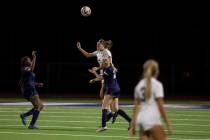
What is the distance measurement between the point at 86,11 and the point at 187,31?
2463 centimetres

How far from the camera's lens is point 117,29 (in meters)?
46.9

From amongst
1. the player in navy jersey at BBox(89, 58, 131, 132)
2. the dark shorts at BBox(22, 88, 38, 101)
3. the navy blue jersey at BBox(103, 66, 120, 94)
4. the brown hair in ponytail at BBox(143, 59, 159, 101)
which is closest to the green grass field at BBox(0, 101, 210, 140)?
the player in navy jersey at BBox(89, 58, 131, 132)

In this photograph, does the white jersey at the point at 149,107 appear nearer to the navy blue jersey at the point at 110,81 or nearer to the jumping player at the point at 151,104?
the jumping player at the point at 151,104

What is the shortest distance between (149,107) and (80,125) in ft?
30.2

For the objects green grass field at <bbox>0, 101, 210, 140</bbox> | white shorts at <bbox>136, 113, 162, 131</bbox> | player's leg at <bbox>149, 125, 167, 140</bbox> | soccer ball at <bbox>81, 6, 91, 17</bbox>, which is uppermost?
soccer ball at <bbox>81, 6, 91, 17</bbox>

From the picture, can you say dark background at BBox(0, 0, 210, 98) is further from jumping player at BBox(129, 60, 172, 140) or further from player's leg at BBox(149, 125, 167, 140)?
player's leg at BBox(149, 125, 167, 140)

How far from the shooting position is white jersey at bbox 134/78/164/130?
9078 millimetres

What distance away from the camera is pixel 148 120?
9.10 metres

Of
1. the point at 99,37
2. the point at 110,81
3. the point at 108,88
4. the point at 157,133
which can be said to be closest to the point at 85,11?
the point at 110,81

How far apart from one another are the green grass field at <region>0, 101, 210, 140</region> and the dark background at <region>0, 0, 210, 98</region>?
13528mm

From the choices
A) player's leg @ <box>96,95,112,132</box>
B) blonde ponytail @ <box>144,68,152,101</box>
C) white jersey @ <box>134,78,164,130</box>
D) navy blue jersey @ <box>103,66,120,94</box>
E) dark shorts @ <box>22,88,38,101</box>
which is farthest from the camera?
dark shorts @ <box>22,88,38,101</box>

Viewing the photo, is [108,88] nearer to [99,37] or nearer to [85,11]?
[85,11]

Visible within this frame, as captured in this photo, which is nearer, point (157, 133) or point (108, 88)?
point (157, 133)

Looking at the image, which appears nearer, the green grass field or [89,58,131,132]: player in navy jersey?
the green grass field
